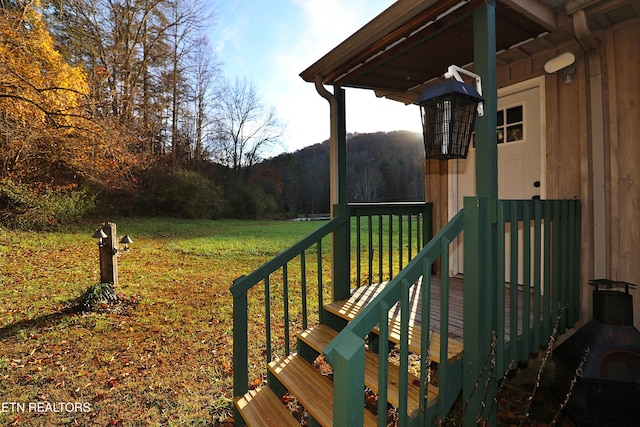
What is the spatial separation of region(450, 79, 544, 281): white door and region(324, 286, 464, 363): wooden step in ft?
3.22

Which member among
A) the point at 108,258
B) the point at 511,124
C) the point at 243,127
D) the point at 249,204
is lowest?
the point at 108,258

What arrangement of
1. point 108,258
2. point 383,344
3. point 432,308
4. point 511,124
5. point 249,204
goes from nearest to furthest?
point 383,344
point 432,308
point 511,124
point 108,258
point 249,204

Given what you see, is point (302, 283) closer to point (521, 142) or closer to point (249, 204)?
point (521, 142)

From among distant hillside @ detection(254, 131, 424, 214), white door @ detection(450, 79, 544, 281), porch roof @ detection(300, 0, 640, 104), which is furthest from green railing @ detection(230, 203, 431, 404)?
distant hillside @ detection(254, 131, 424, 214)

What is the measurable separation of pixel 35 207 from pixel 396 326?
1005cm

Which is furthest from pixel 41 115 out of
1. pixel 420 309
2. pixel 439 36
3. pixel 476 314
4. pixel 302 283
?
pixel 476 314

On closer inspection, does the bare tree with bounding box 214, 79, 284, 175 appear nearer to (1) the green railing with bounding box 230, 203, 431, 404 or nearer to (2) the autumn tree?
(2) the autumn tree

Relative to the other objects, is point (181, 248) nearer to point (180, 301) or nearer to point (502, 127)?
point (180, 301)

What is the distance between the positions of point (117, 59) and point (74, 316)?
1146 cm

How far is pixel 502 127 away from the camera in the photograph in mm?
3145

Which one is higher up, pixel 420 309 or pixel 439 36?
pixel 439 36

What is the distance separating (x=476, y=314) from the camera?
65.3 inches

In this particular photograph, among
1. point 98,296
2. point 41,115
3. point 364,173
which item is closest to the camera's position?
point 98,296

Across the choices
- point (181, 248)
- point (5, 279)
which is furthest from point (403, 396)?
point (181, 248)
